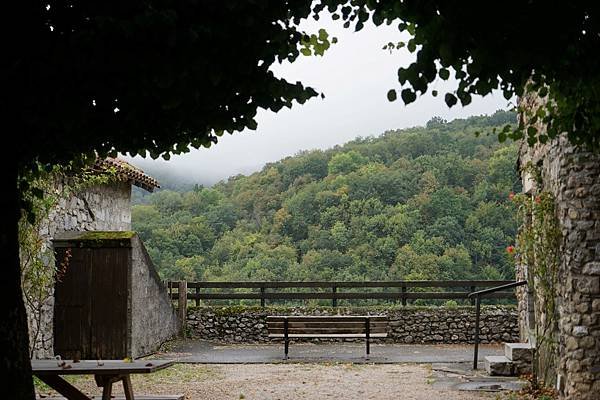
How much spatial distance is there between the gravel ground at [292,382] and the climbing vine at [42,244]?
141 centimetres

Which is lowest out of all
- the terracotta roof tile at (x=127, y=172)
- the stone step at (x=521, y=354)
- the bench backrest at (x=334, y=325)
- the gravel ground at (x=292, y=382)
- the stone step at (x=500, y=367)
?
the gravel ground at (x=292, y=382)

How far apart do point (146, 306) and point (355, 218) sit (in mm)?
17313

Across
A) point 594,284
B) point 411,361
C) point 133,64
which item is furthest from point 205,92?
point 411,361

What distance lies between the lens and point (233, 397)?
905 cm

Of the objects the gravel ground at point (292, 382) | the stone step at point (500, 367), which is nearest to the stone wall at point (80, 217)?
the gravel ground at point (292, 382)

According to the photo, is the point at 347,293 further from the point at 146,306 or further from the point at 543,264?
the point at 543,264

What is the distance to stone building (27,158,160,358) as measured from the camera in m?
11.9

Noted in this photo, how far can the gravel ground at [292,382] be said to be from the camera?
9141mm

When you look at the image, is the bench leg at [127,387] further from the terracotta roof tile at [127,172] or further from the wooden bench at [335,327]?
the wooden bench at [335,327]

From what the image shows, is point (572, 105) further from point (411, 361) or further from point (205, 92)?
point (411, 361)

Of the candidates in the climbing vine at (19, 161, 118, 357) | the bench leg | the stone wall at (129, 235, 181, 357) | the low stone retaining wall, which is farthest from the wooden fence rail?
the bench leg

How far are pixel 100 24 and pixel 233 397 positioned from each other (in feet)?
19.8

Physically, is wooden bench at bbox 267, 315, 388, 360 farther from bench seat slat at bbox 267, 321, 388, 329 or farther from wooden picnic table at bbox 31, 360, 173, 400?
wooden picnic table at bbox 31, 360, 173, 400

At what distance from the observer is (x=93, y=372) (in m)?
6.55
